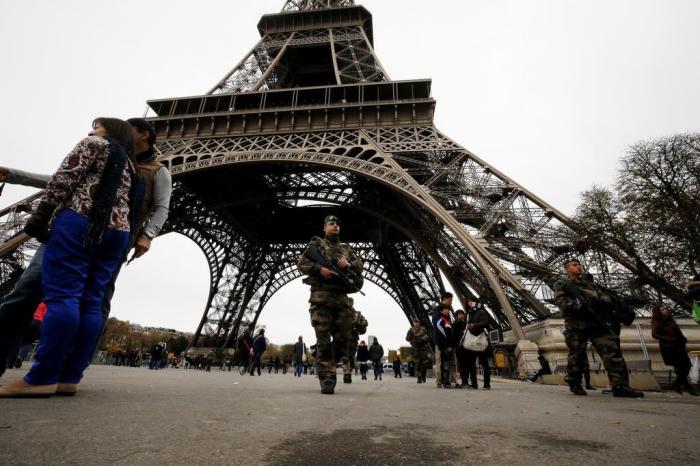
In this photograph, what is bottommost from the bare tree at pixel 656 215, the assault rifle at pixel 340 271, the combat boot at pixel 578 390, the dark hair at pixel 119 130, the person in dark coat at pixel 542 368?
the combat boot at pixel 578 390

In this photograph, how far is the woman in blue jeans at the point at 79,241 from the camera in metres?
2.31

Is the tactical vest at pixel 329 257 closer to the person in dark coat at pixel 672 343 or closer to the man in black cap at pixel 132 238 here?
the man in black cap at pixel 132 238

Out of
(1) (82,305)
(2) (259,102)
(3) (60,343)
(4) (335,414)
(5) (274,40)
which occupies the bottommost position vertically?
(4) (335,414)

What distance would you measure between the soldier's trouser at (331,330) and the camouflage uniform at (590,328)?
2698 millimetres

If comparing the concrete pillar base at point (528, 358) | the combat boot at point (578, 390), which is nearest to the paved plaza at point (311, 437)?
the combat boot at point (578, 390)

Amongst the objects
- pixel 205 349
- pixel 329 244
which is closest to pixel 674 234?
pixel 329 244

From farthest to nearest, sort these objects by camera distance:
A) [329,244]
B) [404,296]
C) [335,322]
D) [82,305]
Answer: [404,296], [329,244], [335,322], [82,305]

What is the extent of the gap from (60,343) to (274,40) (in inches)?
1073

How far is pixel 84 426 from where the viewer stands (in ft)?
5.06

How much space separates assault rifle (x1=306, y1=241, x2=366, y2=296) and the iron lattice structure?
301 inches

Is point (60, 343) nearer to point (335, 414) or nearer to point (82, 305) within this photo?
point (82, 305)

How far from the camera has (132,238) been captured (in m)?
2.95

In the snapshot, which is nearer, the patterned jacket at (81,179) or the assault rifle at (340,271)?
the patterned jacket at (81,179)

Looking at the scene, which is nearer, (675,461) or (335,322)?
(675,461)
